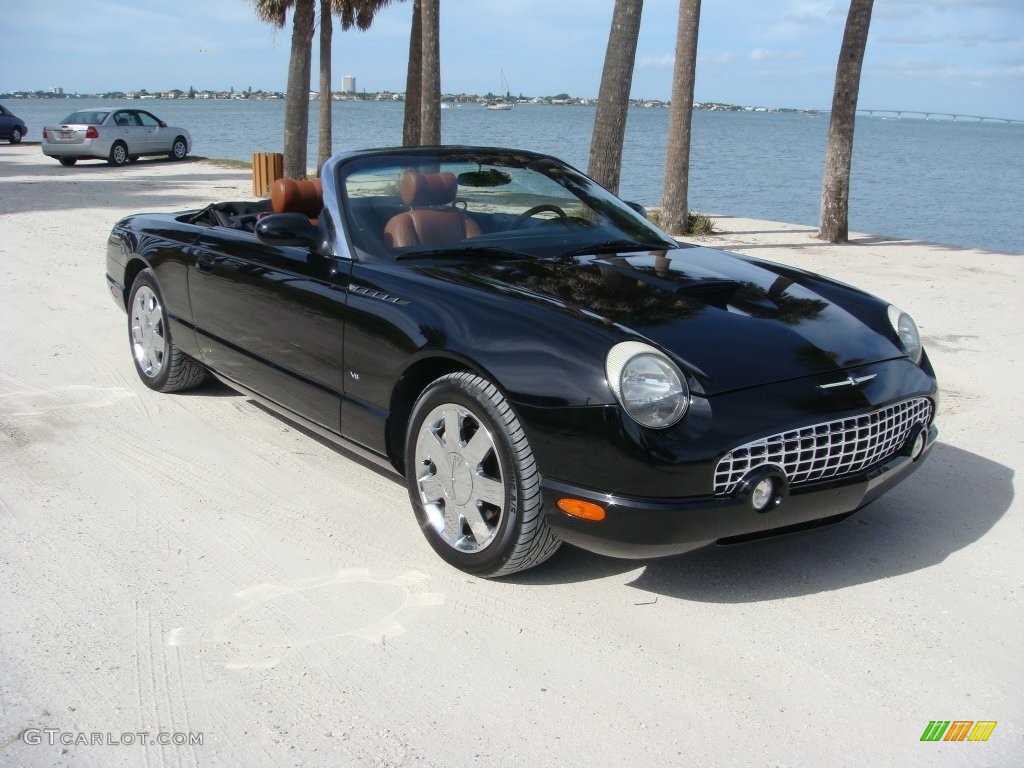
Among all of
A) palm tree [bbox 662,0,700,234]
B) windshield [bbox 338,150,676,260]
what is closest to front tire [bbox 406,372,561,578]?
windshield [bbox 338,150,676,260]

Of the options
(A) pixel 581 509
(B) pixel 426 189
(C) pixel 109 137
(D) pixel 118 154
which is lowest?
(A) pixel 581 509

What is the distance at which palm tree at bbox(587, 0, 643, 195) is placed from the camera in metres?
11.8

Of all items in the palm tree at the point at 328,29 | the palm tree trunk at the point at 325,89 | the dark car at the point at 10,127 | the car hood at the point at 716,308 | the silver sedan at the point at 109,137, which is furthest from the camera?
the dark car at the point at 10,127

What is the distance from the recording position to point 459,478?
3.58 m

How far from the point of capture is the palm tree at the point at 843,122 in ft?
44.7

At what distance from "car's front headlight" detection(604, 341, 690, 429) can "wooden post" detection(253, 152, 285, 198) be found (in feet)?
53.4

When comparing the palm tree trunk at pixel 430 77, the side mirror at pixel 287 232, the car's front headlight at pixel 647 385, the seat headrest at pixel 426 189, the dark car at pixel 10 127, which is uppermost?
the palm tree trunk at pixel 430 77

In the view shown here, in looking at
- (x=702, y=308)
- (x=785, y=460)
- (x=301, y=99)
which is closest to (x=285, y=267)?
(x=702, y=308)

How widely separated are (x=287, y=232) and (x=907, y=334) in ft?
8.54

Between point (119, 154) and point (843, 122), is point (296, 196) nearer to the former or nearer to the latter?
point (843, 122)

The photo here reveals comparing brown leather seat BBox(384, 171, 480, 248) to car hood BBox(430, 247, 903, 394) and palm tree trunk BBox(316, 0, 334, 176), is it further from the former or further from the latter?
palm tree trunk BBox(316, 0, 334, 176)

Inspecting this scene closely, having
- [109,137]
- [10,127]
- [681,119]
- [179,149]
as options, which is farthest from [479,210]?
[10,127]

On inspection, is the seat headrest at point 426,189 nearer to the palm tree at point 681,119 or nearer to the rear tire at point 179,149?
the palm tree at point 681,119

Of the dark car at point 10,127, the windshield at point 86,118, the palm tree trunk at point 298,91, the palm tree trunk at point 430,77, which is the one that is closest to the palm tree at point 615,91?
the palm tree trunk at point 430,77
